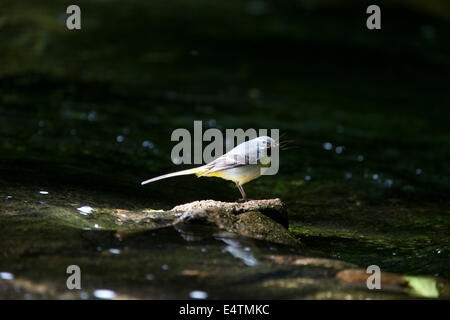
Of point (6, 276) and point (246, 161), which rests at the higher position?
point (246, 161)

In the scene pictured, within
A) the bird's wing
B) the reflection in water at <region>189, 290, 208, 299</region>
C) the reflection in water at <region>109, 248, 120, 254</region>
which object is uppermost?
the bird's wing

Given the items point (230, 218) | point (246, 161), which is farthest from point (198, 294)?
point (246, 161)

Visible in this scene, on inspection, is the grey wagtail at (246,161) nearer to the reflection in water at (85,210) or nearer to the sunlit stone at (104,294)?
the reflection in water at (85,210)

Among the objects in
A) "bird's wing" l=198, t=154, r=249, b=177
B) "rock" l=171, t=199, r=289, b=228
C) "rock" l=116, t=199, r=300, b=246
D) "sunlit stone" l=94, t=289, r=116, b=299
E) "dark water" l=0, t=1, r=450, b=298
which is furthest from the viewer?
"bird's wing" l=198, t=154, r=249, b=177

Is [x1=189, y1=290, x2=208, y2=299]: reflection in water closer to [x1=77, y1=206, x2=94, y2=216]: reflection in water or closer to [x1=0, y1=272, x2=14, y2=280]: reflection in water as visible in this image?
[x1=0, y1=272, x2=14, y2=280]: reflection in water

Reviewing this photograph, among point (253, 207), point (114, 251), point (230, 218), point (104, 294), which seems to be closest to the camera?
point (104, 294)

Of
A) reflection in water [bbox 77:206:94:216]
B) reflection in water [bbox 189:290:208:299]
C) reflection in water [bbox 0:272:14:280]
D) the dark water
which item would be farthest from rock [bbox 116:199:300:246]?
reflection in water [bbox 0:272:14:280]

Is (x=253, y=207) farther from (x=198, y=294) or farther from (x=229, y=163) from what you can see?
Answer: (x=198, y=294)

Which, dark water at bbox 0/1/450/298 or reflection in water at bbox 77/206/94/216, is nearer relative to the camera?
dark water at bbox 0/1/450/298
